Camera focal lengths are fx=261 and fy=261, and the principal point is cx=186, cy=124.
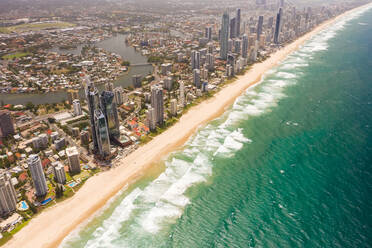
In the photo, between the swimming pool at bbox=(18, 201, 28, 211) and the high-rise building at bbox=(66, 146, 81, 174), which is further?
the high-rise building at bbox=(66, 146, 81, 174)

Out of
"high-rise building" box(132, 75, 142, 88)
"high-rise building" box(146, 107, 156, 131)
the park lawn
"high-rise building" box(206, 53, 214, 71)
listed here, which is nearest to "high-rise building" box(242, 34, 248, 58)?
"high-rise building" box(206, 53, 214, 71)

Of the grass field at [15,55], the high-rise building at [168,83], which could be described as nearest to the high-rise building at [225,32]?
the high-rise building at [168,83]

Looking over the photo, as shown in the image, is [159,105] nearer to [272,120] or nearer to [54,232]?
[272,120]

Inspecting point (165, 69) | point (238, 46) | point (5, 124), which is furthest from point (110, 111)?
point (238, 46)

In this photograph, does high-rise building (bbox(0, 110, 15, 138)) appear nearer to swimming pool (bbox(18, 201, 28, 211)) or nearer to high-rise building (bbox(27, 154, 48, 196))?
high-rise building (bbox(27, 154, 48, 196))

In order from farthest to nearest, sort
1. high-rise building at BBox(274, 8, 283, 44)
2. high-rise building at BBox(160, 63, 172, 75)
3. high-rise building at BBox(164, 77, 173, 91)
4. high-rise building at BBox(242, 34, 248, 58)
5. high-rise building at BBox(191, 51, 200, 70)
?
1. high-rise building at BBox(274, 8, 283, 44)
2. high-rise building at BBox(242, 34, 248, 58)
3. high-rise building at BBox(191, 51, 200, 70)
4. high-rise building at BBox(160, 63, 172, 75)
5. high-rise building at BBox(164, 77, 173, 91)

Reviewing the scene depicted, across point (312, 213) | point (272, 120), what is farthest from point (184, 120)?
point (312, 213)

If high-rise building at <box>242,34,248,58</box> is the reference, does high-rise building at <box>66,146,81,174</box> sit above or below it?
below
